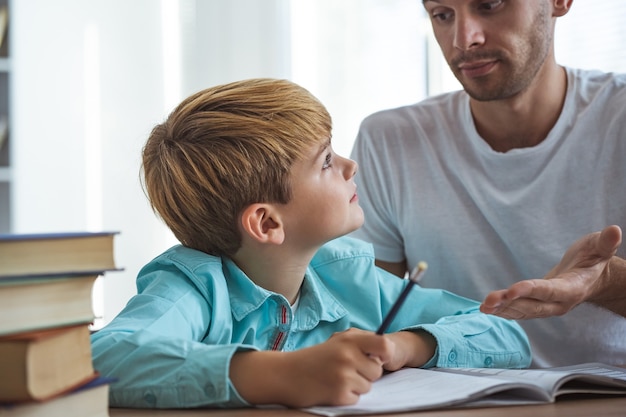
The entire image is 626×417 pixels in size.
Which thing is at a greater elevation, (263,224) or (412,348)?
(263,224)

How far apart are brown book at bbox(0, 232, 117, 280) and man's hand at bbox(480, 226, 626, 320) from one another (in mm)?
468

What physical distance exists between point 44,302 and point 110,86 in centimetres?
309

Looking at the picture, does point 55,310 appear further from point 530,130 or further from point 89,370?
point 530,130

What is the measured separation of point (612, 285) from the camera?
1.35 metres

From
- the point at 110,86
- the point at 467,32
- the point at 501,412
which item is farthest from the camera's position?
the point at 110,86

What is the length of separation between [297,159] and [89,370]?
1.86ft

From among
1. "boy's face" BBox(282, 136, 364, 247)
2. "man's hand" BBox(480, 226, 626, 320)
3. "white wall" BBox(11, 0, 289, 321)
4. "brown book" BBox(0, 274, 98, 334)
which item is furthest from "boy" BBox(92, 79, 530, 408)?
"white wall" BBox(11, 0, 289, 321)

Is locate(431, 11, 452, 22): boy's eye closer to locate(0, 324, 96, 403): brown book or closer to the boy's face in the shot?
the boy's face

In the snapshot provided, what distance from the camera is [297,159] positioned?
1252mm

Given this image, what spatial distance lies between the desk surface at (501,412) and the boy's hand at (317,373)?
0.02 metres

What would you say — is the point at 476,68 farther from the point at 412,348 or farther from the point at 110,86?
the point at 110,86

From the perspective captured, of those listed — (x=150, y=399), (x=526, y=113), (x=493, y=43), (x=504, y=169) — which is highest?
(x=493, y=43)

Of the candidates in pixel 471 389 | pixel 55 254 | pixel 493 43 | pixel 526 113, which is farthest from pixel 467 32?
pixel 55 254

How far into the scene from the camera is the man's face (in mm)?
1707
